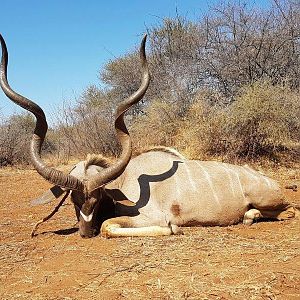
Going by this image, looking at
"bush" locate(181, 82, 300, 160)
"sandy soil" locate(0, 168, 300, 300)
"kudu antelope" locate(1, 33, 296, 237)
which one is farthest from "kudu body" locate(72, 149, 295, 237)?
"bush" locate(181, 82, 300, 160)

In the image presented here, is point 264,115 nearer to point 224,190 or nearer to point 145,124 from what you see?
point 145,124

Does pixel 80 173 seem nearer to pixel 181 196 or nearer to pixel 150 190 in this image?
pixel 150 190

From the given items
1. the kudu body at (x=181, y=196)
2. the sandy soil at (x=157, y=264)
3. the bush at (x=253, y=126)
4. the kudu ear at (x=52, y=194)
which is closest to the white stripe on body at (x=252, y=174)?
the kudu body at (x=181, y=196)

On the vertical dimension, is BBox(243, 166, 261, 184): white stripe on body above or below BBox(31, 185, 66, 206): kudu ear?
below

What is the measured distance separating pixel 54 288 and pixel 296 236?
220 centimetres

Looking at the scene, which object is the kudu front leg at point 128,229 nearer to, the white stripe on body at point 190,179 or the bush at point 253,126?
the white stripe on body at point 190,179

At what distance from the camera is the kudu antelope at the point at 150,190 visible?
13.3 ft

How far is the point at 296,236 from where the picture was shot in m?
3.96

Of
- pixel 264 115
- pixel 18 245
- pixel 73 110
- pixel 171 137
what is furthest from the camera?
pixel 73 110

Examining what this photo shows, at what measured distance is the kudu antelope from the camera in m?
4.07

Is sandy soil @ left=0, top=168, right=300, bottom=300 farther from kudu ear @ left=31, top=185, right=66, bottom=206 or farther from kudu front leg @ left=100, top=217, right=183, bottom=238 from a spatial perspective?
kudu ear @ left=31, top=185, right=66, bottom=206

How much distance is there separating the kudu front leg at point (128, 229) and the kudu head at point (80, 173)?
0.58 ft

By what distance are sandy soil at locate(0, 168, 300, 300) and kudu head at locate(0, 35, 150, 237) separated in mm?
242

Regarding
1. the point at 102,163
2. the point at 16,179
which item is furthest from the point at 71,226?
the point at 16,179
